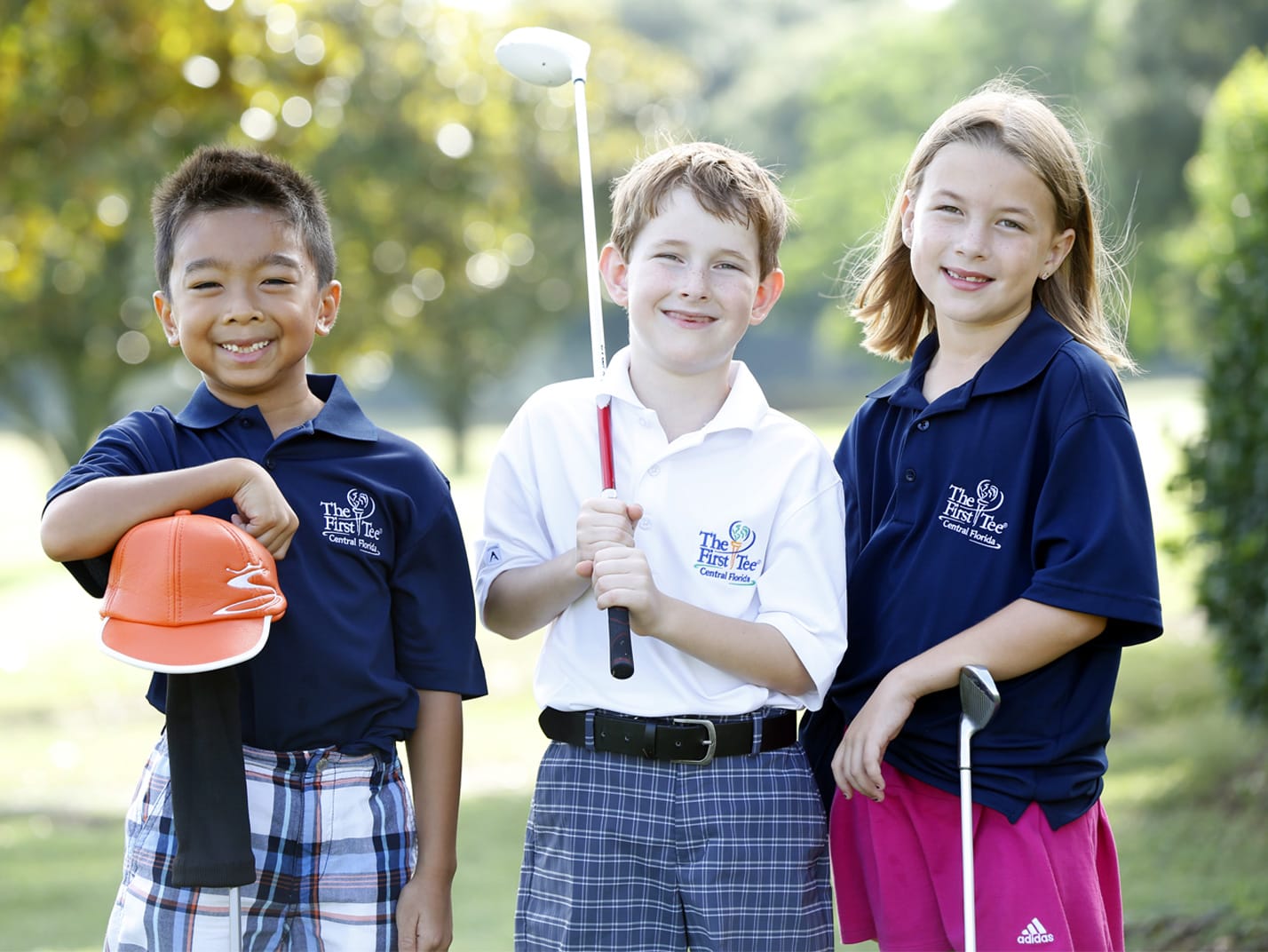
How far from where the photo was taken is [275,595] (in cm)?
252

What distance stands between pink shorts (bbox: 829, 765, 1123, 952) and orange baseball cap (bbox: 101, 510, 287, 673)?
4.31ft

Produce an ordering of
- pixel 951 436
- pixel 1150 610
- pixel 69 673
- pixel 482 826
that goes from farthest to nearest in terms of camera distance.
A: pixel 69 673, pixel 482 826, pixel 951 436, pixel 1150 610

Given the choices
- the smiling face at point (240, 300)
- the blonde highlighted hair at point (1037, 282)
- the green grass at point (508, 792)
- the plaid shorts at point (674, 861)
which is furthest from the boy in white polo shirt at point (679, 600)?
the green grass at point (508, 792)

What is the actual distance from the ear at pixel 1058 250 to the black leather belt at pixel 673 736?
108 centimetres

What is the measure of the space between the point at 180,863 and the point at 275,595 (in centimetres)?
49

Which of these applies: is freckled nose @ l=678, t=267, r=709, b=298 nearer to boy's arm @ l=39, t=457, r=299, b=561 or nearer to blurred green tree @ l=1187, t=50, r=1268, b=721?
boy's arm @ l=39, t=457, r=299, b=561

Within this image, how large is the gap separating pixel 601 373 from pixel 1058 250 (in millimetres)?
977

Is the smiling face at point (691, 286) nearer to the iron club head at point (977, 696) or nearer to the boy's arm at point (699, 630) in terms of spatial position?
the boy's arm at point (699, 630)

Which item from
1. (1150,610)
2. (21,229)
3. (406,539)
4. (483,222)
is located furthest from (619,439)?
(483,222)

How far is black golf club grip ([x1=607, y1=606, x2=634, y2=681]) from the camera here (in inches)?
104

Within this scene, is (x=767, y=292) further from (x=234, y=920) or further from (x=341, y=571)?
(x=234, y=920)

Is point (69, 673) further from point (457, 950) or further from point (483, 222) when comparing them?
point (457, 950)

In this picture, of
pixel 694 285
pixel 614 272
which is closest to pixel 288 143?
pixel 614 272

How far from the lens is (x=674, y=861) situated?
2844mm
